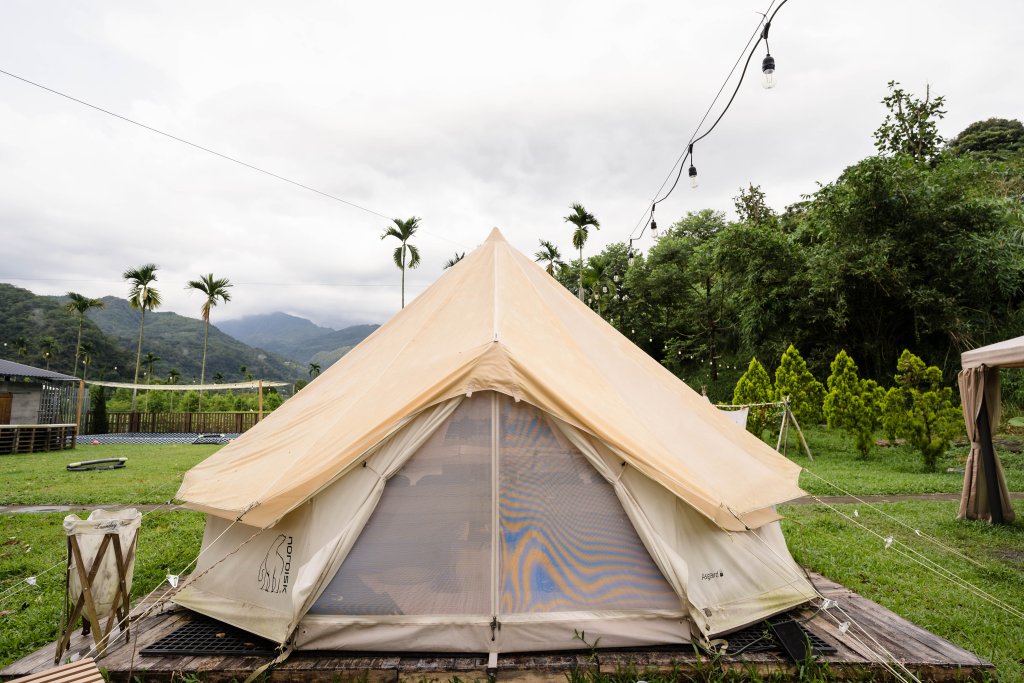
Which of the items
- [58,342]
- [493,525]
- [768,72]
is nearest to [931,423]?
[768,72]

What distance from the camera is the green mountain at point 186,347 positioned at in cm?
7338

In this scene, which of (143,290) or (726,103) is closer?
(726,103)

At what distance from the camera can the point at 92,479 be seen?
407 inches

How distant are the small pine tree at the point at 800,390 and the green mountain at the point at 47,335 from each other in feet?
182

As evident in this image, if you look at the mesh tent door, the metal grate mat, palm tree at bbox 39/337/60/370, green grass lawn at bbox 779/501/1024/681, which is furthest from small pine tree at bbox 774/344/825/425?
palm tree at bbox 39/337/60/370

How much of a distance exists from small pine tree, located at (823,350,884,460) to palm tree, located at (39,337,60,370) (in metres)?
57.0

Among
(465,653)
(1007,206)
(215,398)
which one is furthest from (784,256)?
(215,398)

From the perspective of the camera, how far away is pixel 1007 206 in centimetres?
1511

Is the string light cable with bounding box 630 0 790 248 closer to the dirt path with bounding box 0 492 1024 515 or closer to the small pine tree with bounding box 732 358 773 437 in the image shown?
the dirt path with bounding box 0 492 1024 515

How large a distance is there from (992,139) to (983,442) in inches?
1192

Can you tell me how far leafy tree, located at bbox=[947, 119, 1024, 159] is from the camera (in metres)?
26.1

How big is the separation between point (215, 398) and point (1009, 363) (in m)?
38.0

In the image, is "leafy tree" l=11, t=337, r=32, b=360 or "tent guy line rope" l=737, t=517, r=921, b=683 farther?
"leafy tree" l=11, t=337, r=32, b=360

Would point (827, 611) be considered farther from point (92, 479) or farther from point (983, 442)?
point (92, 479)
